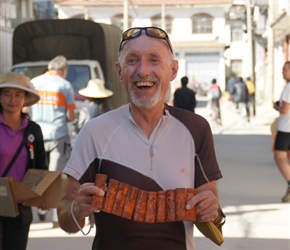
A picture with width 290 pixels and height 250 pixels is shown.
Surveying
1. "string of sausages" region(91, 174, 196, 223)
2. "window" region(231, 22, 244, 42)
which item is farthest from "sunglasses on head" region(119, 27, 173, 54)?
"window" region(231, 22, 244, 42)

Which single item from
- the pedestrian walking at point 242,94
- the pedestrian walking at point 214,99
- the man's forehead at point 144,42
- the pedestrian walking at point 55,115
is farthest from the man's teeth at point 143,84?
the pedestrian walking at point 242,94

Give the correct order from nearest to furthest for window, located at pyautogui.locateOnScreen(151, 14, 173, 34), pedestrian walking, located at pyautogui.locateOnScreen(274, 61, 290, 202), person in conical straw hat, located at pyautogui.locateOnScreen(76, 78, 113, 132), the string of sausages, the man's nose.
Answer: the string of sausages → the man's nose → person in conical straw hat, located at pyautogui.locateOnScreen(76, 78, 113, 132) → pedestrian walking, located at pyautogui.locateOnScreen(274, 61, 290, 202) → window, located at pyautogui.locateOnScreen(151, 14, 173, 34)

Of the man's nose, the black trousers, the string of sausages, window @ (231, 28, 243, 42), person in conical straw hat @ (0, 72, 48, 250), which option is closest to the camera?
the string of sausages

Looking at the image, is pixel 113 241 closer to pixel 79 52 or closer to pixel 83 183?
pixel 83 183

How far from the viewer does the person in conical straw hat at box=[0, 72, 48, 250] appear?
560 cm

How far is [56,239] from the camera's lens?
877 cm

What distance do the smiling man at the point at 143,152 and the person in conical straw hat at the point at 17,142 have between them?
231 centimetres

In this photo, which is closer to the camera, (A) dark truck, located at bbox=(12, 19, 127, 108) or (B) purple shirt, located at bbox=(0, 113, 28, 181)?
(B) purple shirt, located at bbox=(0, 113, 28, 181)

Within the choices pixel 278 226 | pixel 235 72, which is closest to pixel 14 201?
pixel 278 226

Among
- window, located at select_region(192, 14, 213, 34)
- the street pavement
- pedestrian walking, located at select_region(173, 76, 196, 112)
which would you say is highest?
window, located at select_region(192, 14, 213, 34)

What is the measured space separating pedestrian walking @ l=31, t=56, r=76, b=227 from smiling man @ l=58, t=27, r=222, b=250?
6.14m

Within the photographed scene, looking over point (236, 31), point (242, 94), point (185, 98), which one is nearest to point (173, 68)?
point (185, 98)

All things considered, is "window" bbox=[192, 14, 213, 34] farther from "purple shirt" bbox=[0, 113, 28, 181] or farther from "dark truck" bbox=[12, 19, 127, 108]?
"purple shirt" bbox=[0, 113, 28, 181]

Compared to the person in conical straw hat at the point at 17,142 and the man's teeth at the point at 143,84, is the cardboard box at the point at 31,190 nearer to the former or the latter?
the person in conical straw hat at the point at 17,142
